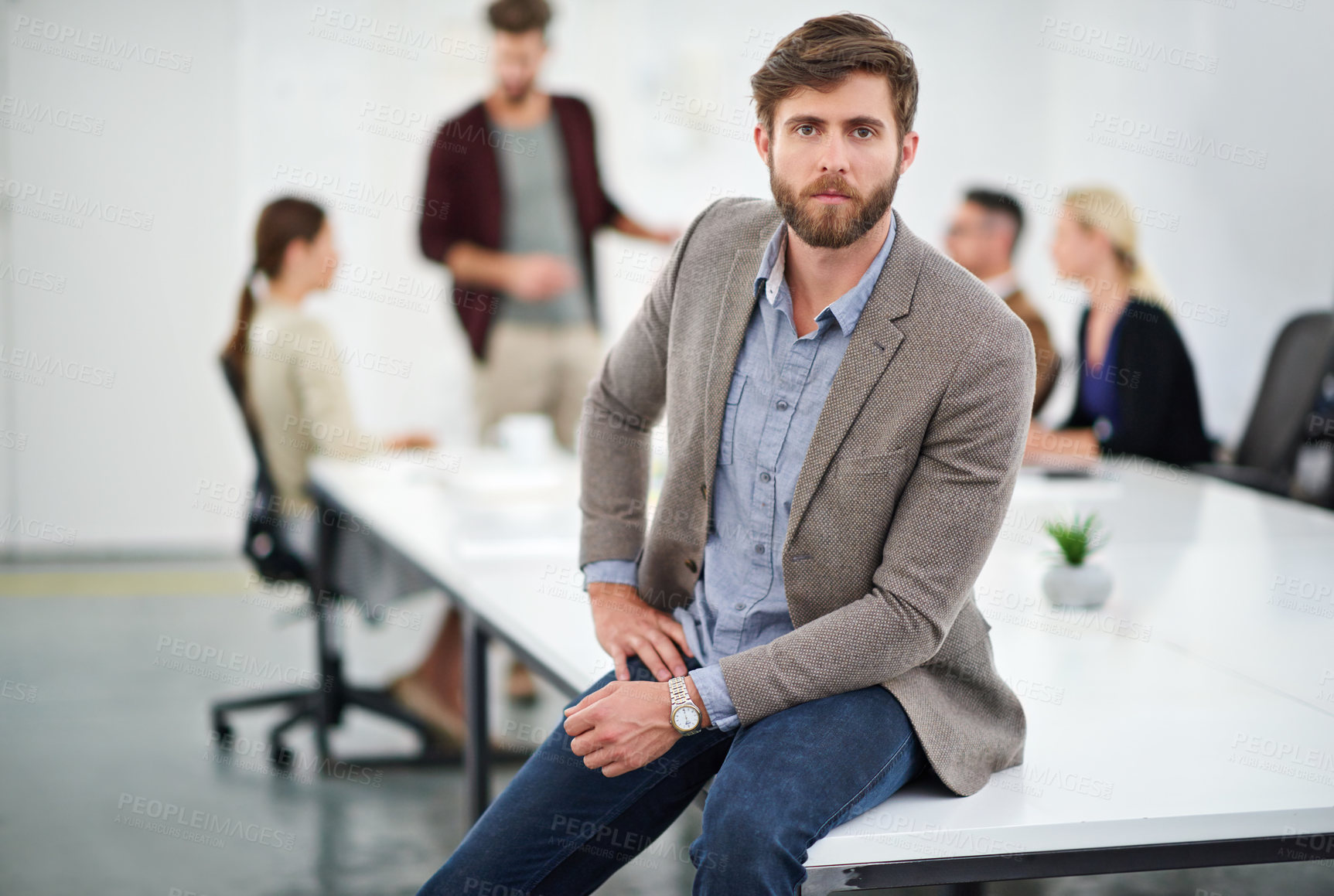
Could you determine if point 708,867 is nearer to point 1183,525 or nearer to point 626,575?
point 626,575

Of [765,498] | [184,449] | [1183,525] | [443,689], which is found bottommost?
[443,689]

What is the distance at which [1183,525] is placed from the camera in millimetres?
2668

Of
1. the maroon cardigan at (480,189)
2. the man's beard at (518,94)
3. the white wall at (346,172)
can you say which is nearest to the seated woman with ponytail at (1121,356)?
the white wall at (346,172)

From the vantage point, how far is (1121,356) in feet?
11.5

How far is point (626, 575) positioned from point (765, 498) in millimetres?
308

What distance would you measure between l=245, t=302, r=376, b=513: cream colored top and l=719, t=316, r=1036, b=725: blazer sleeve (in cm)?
193

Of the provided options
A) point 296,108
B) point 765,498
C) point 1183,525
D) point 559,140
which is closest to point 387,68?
point 296,108

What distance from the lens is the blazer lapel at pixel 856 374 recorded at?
1384 millimetres

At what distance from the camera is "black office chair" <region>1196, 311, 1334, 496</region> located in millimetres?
3316

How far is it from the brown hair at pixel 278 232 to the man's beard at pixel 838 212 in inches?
82.5

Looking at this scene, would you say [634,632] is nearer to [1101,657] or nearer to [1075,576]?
[1101,657]

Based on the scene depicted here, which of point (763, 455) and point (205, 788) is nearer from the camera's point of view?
point (763, 455)

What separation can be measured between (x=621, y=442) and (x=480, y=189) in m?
2.13

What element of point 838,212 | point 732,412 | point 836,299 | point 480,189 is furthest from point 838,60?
point 480,189
